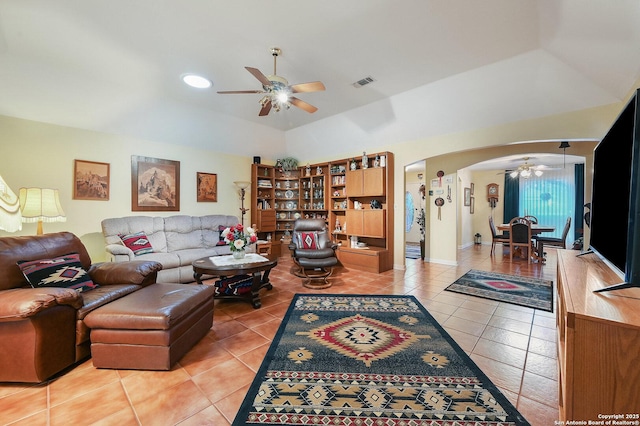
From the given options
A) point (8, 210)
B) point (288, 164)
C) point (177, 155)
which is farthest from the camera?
point (288, 164)

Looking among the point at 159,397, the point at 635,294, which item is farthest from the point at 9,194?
the point at 635,294

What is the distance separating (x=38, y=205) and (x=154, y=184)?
185 cm

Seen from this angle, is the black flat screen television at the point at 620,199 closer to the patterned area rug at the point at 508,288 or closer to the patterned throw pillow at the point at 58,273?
the patterned area rug at the point at 508,288

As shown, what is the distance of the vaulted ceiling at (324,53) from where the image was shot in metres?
2.14

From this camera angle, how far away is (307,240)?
4594 millimetres

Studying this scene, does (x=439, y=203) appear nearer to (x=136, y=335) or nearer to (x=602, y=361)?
(x=602, y=361)

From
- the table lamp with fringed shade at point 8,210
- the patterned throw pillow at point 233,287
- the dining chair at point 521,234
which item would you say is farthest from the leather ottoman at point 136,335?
the dining chair at point 521,234

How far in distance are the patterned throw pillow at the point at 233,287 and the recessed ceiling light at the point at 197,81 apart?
2791 mm

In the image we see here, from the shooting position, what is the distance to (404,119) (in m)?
4.27

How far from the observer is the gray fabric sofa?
3.67m

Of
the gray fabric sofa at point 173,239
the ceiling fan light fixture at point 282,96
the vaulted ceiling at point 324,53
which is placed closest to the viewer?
the vaulted ceiling at point 324,53

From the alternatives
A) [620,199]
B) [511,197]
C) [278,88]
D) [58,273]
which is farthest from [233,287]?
[511,197]

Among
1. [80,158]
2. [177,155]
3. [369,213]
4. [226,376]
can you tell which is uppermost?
[177,155]

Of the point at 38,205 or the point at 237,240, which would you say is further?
the point at 237,240
